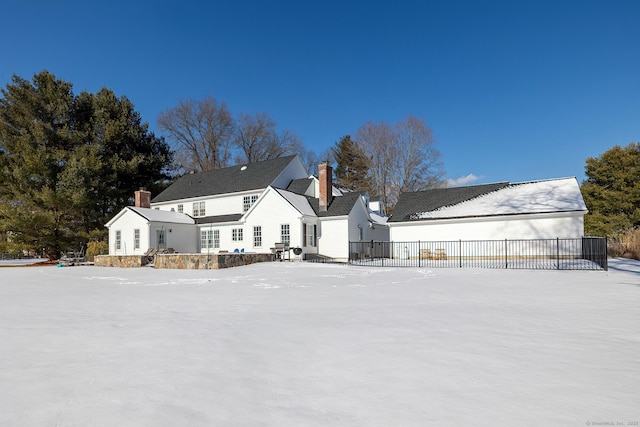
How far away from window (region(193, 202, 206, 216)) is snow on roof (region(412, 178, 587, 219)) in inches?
736

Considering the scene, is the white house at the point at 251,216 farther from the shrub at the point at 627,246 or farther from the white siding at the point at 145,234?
the shrub at the point at 627,246

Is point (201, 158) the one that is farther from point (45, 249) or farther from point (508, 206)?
point (508, 206)

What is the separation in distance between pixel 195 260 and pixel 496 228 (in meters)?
18.7

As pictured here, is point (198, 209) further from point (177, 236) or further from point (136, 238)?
point (136, 238)

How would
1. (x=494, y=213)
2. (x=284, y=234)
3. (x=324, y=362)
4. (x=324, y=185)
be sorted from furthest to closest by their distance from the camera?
(x=324, y=185) → (x=284, y=234) → (x=494, y=213) → (x=324, y=362)

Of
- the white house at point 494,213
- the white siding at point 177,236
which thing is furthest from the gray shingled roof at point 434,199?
the white siding at point 177,236

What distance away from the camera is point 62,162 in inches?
1395

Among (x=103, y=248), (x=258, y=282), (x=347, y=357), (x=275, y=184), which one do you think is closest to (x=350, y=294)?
(x=258, y=282)

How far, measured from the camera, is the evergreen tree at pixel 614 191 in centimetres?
3225

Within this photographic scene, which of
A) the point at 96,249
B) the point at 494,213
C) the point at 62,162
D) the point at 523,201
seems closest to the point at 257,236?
the point at 96,249

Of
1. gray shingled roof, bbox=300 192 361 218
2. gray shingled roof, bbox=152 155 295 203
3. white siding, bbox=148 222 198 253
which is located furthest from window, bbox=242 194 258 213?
gray shingled roof, bbox=300 192 361 218

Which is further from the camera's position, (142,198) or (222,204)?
(142,198)

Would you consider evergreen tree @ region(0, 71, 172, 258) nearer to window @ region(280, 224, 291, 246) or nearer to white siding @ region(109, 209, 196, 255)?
white siding @ region(109, 209, 196, 255)

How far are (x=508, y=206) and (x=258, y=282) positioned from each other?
61.7 ft
